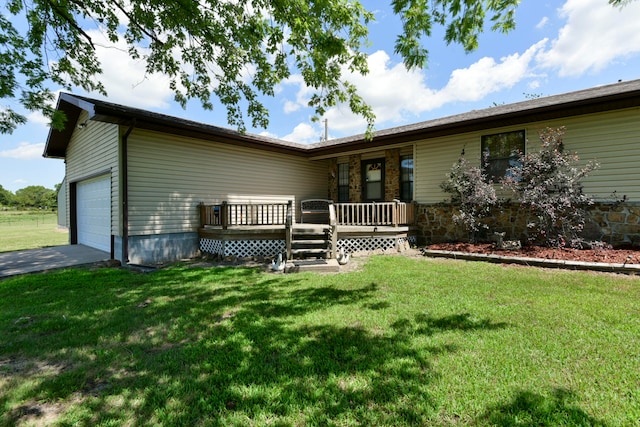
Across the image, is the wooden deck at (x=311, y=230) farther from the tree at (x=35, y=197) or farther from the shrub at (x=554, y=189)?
the tree at (x=35, y=197)

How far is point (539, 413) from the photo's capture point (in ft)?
6.37

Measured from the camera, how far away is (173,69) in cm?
749

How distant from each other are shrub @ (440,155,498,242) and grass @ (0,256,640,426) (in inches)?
117

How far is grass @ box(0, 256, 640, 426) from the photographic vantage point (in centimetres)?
202

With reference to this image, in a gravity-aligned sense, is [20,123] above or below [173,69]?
below

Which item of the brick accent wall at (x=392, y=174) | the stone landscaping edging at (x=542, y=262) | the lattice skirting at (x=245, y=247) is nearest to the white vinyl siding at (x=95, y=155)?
the lattice skirting at (x=245, y=247)

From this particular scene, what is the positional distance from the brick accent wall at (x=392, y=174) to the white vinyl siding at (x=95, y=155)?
8529 millimetres

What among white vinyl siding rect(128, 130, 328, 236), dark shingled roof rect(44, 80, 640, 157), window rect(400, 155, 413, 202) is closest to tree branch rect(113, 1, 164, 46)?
dark shingled roof rect(44, 80, 640, 157)

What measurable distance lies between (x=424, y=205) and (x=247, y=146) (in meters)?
6.30

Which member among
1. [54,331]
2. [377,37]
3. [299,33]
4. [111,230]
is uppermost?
[377,37]

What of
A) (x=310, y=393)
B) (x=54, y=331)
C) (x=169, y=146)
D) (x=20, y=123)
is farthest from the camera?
(x=169, y=146)

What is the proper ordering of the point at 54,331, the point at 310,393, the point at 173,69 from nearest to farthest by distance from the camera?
the point at 310,393, the point at 54,331, the point at 173,69

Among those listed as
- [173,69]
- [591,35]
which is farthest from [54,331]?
[591,35]

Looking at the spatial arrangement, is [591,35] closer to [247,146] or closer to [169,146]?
[247,146]
